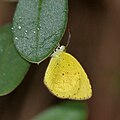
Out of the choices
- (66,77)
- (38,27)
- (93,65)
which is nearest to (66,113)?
(66,77)

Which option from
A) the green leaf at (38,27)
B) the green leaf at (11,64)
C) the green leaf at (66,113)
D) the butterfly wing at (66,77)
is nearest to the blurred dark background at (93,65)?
the green leaf at (66,113)

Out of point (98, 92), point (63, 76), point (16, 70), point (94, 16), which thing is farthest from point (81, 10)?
point (16, 70)

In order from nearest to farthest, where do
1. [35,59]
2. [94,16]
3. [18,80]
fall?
[35,59]
[18,80]
[94,16]

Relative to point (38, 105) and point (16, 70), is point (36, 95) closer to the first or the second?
point (38, 105)

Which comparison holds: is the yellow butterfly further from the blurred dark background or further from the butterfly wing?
the blurred dark background

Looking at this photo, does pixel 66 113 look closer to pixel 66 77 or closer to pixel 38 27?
pixel 66 77

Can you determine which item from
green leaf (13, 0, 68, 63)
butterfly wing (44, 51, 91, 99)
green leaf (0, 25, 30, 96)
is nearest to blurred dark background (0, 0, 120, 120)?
butterfly wing (44, 51, 91, 99)
